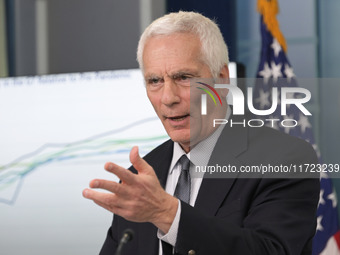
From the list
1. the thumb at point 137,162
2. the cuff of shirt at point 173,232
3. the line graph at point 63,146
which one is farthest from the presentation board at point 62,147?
the thumb at point 137,162

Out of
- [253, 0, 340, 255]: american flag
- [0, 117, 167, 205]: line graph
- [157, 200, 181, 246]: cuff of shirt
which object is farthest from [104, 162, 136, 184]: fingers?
[253, 0, 340, 255]: american flag

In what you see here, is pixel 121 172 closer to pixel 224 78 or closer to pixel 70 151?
pixel 224 78

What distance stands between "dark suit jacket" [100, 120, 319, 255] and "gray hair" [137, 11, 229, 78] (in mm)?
249

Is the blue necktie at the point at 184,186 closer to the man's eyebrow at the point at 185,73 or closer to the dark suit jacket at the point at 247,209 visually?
the dark suit jacket at the point at 247,209

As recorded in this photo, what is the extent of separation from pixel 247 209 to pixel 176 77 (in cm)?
48

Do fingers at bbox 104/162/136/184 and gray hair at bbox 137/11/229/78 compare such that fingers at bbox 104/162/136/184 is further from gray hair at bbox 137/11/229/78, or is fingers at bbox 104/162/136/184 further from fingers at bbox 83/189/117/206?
gray hair at bbox 137/11/229/78

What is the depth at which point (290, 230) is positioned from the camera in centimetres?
160

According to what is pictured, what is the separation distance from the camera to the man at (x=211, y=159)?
1.56 m

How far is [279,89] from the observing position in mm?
3469

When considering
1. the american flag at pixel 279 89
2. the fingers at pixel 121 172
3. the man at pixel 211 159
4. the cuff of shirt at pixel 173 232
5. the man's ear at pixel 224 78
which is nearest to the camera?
the fingers at pixel 121 172

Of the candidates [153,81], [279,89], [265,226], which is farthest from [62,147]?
[265,226]

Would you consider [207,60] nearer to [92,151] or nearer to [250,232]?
[250,232]

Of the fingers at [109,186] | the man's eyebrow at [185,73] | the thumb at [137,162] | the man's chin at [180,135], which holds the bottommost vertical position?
the man's chin at [180,135]

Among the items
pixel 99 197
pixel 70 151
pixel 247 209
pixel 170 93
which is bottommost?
pixel 70 151
